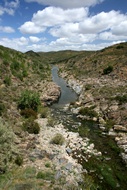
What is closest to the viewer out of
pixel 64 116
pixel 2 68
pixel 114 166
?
pixel 114 166

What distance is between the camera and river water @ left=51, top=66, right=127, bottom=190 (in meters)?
16.5

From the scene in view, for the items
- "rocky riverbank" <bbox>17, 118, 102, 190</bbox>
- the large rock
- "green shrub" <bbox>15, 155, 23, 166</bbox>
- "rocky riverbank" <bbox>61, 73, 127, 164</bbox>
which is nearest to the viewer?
"rocky riverbank" <bbox>17, 118, 102, 190</bbox>

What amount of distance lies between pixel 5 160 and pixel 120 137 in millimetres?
13949

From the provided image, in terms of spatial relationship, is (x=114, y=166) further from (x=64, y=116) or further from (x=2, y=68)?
(x=2, y=68)

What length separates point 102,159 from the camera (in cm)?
1972

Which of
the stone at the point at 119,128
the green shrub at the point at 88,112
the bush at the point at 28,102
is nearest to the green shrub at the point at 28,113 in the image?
the bush at the point at 28,102

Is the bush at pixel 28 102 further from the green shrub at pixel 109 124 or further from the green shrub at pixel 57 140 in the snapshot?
the green shrub at pixel 109 124

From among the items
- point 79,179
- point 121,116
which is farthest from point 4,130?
point 121,116

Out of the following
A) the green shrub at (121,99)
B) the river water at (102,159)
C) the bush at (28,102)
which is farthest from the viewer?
the green shrub at (121,99)

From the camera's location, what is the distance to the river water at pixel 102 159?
16.5 metres

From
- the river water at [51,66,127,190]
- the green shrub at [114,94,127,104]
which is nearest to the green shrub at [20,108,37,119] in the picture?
the river water at [51,66,127,190]

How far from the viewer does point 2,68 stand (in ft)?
144

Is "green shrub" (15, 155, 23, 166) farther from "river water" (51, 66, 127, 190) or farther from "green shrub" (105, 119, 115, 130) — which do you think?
"green shrub" (105, 119, 115, 130)

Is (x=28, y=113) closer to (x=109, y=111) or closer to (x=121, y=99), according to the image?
(x=109, y=111)
